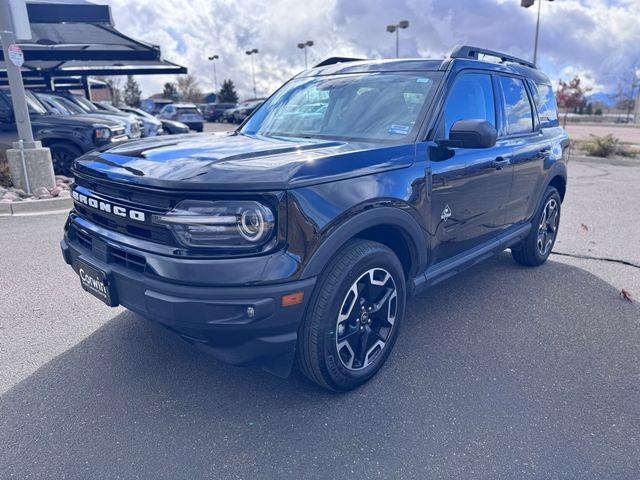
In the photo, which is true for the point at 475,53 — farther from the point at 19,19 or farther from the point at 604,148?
the point at 604,148

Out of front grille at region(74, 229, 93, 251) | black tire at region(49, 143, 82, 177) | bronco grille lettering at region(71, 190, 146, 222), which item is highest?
bronco grille lettering at region(71, 190, 146, 222)

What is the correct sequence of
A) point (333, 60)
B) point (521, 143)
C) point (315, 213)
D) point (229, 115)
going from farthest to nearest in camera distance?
1. point (229, 115)
2. point (333, 60)
3. point (521, 143)
4. point (315, 213)

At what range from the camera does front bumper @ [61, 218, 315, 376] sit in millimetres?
2248

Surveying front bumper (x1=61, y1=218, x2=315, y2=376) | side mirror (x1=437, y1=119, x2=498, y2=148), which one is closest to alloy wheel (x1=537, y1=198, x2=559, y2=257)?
side mirror (x1=437, y1=119, x2=498, y2=148)

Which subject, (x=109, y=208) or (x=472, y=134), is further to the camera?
(x=472, y=134)

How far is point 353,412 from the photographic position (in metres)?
2.70

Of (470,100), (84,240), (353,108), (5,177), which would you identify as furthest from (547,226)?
(5,177)

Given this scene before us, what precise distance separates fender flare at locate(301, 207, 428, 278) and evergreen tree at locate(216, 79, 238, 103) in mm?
62007

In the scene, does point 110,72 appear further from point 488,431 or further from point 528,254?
point 488,431

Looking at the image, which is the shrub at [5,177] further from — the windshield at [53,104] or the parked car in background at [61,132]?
the windshield at [53,104]

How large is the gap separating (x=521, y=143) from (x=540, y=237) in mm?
1194

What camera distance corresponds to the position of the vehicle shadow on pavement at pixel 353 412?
231 centimetres

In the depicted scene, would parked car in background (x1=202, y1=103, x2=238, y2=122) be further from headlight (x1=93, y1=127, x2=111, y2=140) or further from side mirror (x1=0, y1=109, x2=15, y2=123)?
headlight (x1=93, y1=127, x2=111, y2=140)

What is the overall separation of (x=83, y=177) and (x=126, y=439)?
147cm
